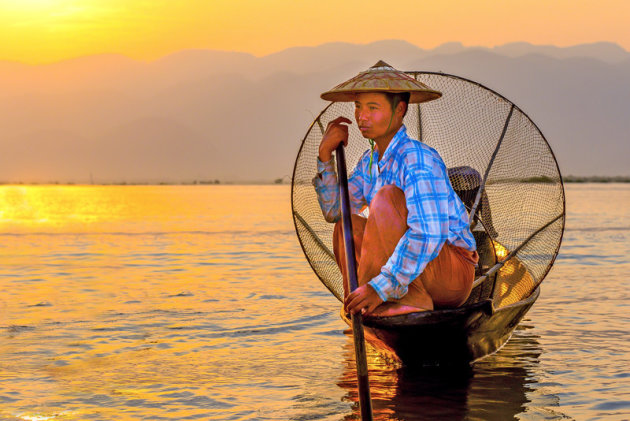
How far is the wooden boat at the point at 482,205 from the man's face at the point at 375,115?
1.20 metres

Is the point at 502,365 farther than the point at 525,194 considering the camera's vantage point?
No

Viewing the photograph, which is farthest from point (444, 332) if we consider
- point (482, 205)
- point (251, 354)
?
point (482, 205)

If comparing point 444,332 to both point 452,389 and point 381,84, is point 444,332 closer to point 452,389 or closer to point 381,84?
point 452,389

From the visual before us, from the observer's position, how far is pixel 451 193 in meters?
4.66

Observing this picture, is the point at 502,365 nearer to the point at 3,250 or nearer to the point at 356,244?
the point at 356,244

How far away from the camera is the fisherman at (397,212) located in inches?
176

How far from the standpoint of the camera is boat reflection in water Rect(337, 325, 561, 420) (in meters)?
5.09

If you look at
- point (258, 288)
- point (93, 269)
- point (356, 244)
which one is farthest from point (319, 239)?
point (93, 269)

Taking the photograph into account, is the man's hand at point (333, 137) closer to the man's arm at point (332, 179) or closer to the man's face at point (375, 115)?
the man's arm at point (332, 179)

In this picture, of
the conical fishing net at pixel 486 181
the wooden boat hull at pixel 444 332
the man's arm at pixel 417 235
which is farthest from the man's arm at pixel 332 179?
the conical fishing net at pixel 486 181

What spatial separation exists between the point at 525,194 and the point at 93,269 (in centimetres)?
788

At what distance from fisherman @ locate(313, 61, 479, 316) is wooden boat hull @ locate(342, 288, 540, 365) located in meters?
0.07

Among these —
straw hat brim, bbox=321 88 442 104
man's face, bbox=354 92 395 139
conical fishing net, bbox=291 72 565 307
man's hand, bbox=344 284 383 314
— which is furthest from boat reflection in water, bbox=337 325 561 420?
straw hat brim, bbox=321 88 442 104

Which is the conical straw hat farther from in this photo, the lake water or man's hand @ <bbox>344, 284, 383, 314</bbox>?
the lake water
